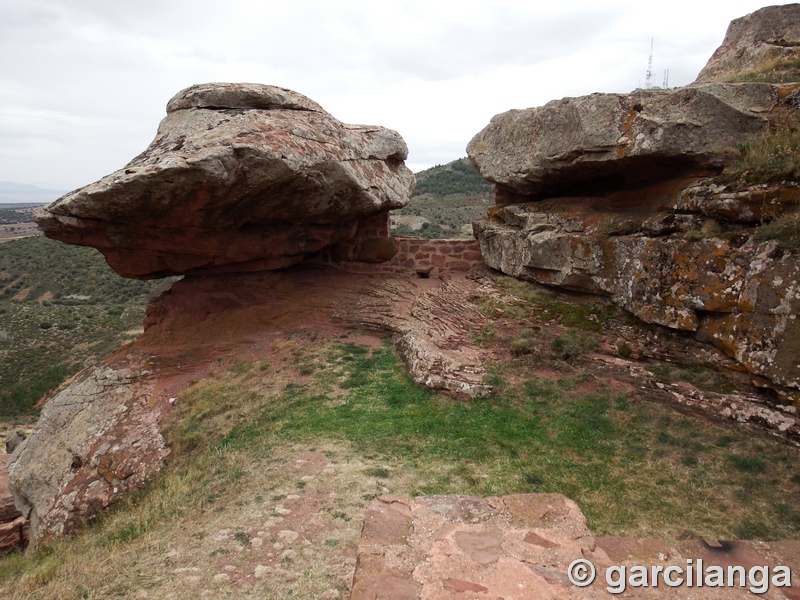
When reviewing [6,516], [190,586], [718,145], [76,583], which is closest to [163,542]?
[76,583]

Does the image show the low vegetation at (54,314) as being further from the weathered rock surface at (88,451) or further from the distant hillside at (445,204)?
the distant hillside at (445,204)

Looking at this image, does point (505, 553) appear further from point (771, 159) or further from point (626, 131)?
point (626, 131)

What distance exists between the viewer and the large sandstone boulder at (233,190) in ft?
23.1

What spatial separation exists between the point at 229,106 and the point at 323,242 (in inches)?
118

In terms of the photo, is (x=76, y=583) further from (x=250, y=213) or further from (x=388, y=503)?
(x=250, y=213)

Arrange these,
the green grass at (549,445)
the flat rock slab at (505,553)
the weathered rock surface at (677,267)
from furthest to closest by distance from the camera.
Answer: the weathered rock surface at (677,267), the green grass at (549,445), the flat rock slab at (505,553)

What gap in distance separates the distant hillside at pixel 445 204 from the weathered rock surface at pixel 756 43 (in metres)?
15.2

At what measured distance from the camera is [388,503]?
3545mm

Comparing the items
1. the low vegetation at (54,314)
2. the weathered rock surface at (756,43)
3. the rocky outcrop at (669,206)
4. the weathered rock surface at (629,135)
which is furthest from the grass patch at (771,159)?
the low vegetation at (54,314)

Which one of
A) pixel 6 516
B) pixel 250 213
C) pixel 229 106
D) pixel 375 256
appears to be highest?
pixel 229 106

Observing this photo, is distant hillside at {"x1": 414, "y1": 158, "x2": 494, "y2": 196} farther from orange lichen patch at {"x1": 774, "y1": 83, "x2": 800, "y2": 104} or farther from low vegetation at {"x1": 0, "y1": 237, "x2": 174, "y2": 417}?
orange lichen patch at {"x1": 774, "y1": 83, "x2": 800, "y2": 104}

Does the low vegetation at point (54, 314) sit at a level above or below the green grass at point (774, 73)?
below

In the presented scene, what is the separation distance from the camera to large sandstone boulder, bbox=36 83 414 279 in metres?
7.03

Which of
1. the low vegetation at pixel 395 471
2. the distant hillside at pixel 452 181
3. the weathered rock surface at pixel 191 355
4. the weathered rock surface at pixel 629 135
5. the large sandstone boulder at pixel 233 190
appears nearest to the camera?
the low vegetation at pixel 395 471
